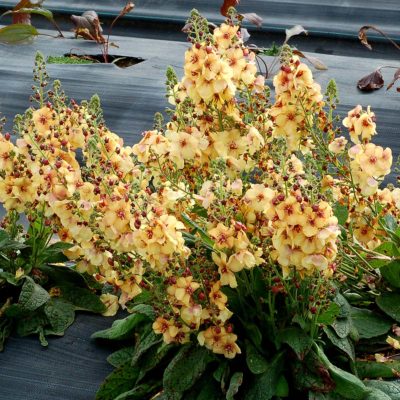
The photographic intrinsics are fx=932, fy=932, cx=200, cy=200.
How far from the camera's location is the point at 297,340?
195 cm

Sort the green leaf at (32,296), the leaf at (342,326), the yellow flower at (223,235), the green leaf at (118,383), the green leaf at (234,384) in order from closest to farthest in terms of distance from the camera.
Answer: the yellow flower at (223,235)
the green leaf at (234,384)
the leaf at (342,326)
the green leaf at (118,383)
the green leaf at (32,296)

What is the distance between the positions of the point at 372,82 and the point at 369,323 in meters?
2.08

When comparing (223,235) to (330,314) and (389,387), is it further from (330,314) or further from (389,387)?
(389,387)

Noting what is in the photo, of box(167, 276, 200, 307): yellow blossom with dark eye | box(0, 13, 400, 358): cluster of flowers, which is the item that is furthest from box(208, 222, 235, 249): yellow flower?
box(167, 276, 200, 307): yellow blossom with dark eye

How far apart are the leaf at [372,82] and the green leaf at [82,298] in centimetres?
202

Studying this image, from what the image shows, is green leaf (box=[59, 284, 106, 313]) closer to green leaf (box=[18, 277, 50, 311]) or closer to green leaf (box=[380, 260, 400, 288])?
green leaf (box=[18, 277, 50, 311])

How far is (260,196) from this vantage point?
1868 millimetres

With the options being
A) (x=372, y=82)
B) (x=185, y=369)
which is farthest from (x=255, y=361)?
(x=372, y=82)

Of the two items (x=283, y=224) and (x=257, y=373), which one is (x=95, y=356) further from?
(x=283, y=224)

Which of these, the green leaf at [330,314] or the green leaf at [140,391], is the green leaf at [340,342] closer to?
the green leaf at [330,314]

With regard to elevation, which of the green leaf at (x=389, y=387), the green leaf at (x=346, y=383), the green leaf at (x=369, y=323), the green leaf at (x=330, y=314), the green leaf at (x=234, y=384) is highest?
the green leaf at (x=330, y=314)

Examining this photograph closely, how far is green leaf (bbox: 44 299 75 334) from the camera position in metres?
2.39

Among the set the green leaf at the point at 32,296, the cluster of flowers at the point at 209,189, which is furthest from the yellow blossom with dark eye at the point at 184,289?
the green leaf at the point at 32,296

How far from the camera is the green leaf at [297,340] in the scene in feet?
6.33
